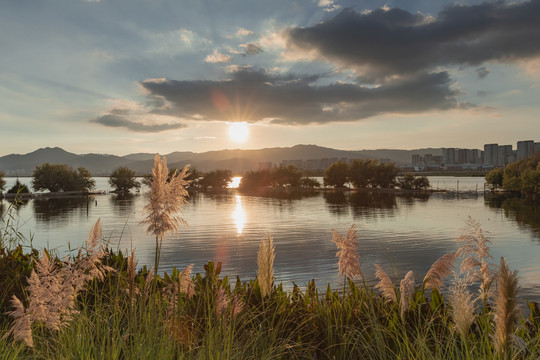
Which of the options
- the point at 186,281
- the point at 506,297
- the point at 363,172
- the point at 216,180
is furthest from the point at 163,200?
the point at 216,180

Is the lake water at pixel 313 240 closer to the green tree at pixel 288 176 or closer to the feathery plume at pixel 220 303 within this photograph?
the feathery plume at pixel 220 303

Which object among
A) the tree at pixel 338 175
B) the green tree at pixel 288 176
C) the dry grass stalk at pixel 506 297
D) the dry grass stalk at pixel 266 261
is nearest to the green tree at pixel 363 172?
the tree at pixel 338 175

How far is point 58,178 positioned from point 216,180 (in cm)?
6824

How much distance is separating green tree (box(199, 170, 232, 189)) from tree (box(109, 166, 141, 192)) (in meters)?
34.1

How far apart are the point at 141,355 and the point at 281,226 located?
51.4 meters

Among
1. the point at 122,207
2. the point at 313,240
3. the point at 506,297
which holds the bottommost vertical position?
the point at 122,207

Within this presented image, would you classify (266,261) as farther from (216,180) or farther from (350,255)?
(216,180)

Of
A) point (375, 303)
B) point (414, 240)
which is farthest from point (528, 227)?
point (375, 303)

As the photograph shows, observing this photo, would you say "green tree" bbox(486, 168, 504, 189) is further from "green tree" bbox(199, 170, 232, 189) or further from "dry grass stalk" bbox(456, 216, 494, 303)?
"dry grass stalk" bbox(456, 216, 494, 303)

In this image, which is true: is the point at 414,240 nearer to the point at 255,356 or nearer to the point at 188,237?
the point at 188,237

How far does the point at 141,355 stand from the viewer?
4.12 m

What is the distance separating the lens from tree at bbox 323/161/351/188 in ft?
510

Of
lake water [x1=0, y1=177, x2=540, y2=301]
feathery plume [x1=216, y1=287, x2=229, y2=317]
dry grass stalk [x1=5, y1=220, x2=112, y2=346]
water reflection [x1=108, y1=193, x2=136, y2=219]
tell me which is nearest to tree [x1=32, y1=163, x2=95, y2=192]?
water reflection [x1=108, y1=193, x2=136, y2=219]

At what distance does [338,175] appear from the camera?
6137 inches
